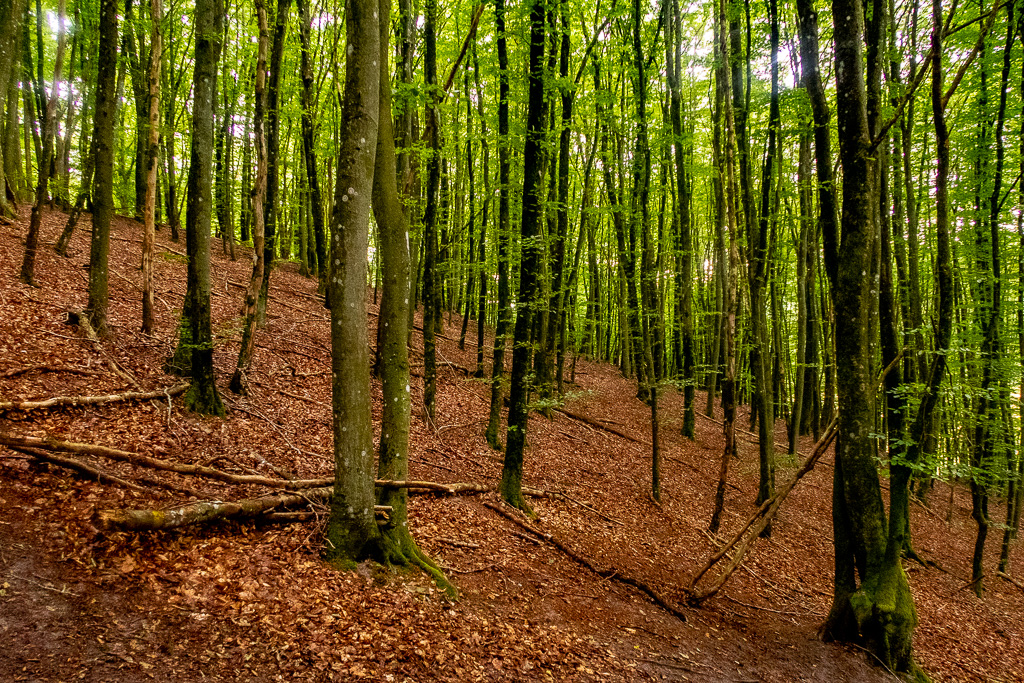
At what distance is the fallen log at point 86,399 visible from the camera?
5750 mm

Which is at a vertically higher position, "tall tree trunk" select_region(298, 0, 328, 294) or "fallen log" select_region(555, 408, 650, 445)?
"tall tree trunk" select_region(298, 0, 328, 294)

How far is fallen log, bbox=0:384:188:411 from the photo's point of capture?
575 cm

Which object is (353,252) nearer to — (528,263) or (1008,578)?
(528,263)

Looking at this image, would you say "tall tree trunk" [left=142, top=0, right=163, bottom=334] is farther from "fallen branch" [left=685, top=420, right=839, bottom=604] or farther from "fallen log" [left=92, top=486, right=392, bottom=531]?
"fallen branch" [left=685, top=420, right=839, bottom=604]

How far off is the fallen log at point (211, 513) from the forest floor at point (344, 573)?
0.47 feet

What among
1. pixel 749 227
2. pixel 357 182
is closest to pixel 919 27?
pixel 749 227

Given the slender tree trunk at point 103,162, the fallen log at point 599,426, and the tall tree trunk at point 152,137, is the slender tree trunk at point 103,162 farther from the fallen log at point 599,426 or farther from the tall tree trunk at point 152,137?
the fallen log at point 599,426

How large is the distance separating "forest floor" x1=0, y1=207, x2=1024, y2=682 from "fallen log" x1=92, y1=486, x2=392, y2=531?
0.14 metres

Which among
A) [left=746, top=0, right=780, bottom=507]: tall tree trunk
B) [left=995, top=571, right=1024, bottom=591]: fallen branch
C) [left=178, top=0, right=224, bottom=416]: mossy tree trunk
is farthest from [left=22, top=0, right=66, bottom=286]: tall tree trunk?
[left=995, top=571, right=1024, bottom=591]: fallen branch

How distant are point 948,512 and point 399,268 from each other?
18181 mm

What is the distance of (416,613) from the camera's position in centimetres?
468

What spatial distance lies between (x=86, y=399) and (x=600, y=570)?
7315 mm

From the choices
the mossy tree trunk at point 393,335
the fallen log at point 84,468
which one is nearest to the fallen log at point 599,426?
the mossy tree trunk at point 393,335

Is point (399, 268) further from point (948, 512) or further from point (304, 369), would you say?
point (948, 512)
